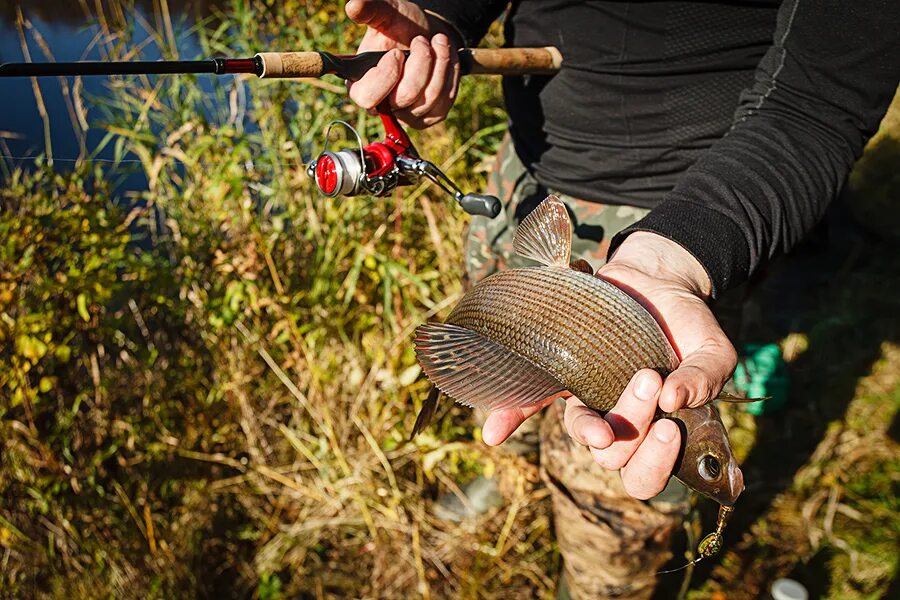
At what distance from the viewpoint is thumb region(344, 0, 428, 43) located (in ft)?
6.00

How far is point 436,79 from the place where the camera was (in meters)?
2.03

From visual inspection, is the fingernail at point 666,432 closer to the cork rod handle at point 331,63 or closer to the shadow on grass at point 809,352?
the cork rod handle at point 331,63

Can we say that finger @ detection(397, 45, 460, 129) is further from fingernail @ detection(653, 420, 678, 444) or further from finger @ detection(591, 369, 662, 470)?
fingernail @ detection(653, 420, 678, 444)

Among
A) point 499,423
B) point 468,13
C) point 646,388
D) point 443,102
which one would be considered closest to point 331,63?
point 443,102

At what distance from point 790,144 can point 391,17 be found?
1.06 metres

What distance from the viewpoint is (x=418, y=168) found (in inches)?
82.9

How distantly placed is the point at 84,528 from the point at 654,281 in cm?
256

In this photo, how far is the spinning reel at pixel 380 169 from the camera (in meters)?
2.01

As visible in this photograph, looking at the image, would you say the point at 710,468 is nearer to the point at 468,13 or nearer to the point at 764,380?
the point at 468,13

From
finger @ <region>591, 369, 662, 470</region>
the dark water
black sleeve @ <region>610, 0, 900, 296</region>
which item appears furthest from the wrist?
the dark water

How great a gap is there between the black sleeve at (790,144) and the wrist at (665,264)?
2 cm

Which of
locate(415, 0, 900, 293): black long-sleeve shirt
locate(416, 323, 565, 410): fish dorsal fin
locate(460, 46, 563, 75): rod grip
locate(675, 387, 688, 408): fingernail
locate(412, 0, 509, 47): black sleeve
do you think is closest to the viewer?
locate(675, 387, 688, 408): fingernail

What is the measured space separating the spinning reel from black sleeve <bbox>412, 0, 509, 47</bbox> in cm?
47

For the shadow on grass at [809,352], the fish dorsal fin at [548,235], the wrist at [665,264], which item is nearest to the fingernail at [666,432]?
the wrist at [665,264]
